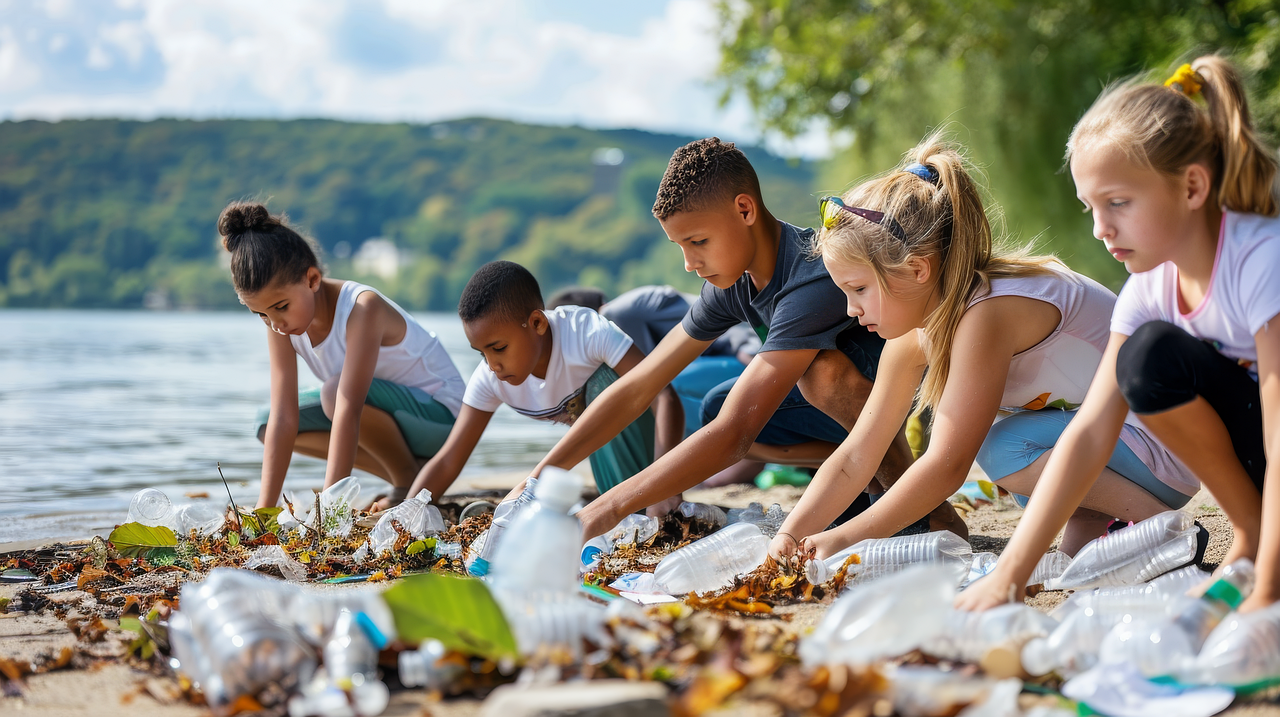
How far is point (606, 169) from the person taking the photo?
110 meters

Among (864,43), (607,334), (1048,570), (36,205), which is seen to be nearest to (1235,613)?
(1048,570)

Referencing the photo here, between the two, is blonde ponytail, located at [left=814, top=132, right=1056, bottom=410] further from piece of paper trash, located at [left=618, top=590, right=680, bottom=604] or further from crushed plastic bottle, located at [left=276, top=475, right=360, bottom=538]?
crushed plastic bottle, located at [left=276, top=475, right=360, bottom=538]

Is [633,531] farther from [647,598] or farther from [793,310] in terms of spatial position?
[793,310]

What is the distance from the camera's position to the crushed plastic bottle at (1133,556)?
2695 millimetres

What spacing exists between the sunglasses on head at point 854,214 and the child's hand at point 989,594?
1.08 metres

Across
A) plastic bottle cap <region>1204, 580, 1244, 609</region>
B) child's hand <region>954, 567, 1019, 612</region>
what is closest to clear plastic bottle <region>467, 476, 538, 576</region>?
child's hand <region>954, 567, 1019, 612</region>

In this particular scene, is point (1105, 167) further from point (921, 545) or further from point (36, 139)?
point (36, 139)

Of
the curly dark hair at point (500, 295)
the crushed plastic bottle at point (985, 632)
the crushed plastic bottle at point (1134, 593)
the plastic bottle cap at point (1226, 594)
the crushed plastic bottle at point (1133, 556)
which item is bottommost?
the crushed plastic bottle at point (1133, 556)

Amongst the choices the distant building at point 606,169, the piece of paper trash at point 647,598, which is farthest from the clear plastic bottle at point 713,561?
the distant building at point 606,169

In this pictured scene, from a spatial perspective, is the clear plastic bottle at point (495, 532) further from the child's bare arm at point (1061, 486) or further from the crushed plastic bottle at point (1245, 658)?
the crushed plastic bottle at point (1245, 658)

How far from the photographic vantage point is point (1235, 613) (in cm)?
180

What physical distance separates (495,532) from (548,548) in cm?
123

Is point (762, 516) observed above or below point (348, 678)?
below

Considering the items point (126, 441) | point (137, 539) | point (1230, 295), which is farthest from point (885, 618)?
point (126, 441)
